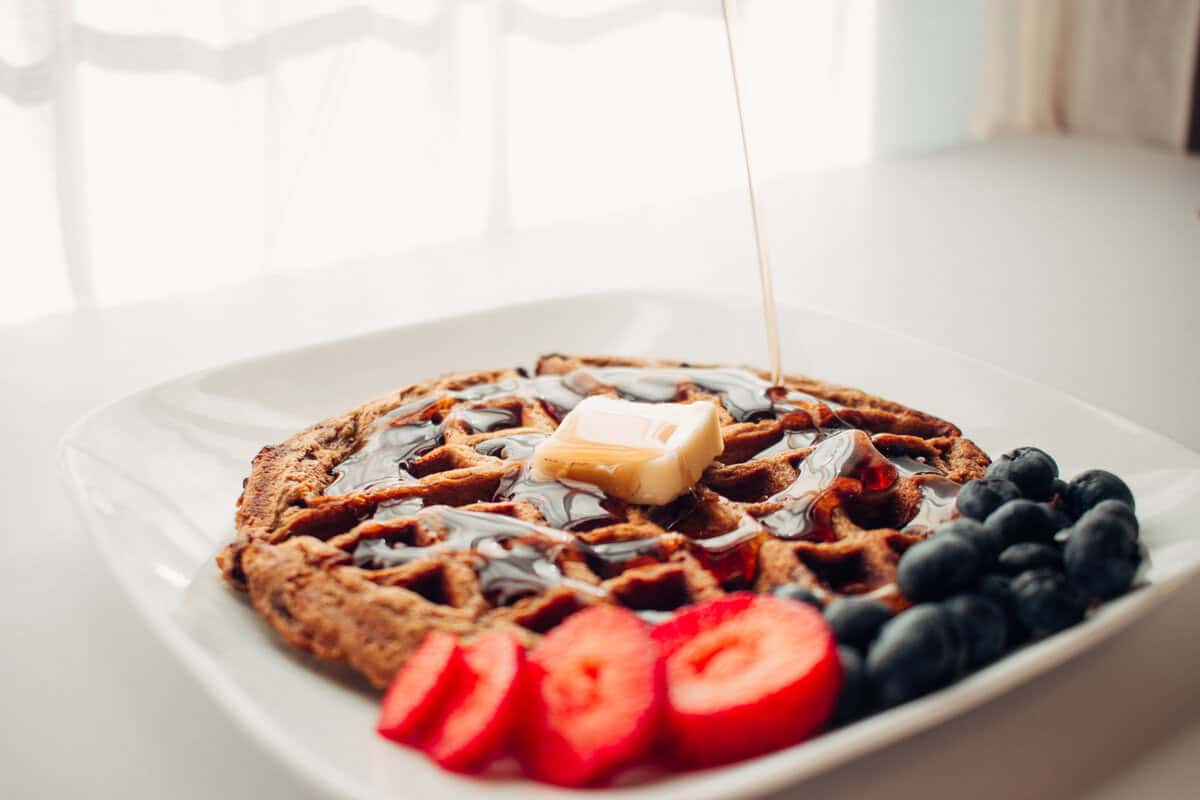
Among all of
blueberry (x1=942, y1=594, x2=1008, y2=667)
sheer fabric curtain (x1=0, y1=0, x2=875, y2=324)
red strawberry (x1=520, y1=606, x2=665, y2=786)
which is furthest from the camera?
sheer fabric curtain (x1=0, y1=0, x2=875, y2=324)

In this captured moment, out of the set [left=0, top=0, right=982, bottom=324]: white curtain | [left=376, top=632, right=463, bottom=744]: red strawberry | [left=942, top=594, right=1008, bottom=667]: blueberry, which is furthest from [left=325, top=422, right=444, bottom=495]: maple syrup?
[left=0, top=0, right=982, bottom=324]: white curtain

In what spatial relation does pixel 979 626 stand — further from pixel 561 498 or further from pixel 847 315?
pixel 847 315

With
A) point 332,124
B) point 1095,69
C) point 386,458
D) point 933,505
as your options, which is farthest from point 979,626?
point 1095,69

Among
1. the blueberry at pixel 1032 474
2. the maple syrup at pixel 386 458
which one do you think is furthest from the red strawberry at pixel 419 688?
the blueberry at pixel 1032 474

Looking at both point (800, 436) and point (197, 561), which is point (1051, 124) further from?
point (197, 561)

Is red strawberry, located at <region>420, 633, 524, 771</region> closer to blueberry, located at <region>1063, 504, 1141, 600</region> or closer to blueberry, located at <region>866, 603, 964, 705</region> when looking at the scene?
blueberry, located at <region>866, 603, 964, 705</region>

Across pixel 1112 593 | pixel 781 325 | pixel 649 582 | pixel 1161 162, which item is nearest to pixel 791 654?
pixel 649 582
